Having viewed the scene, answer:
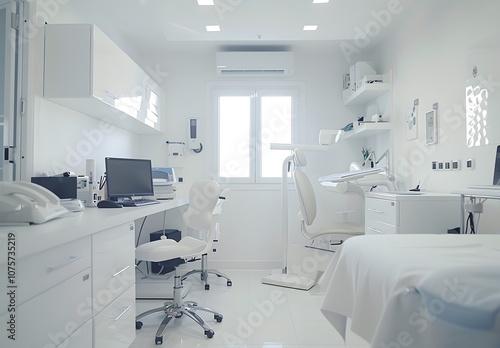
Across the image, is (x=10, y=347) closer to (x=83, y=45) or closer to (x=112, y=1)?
(x=83, y=45)

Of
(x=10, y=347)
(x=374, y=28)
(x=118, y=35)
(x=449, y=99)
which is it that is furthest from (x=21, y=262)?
(x=374, y=28)

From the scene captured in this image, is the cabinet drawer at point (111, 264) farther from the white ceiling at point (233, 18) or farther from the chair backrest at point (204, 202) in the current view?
the white ceiling at point (233, 18)

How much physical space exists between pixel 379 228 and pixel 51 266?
6.67ft

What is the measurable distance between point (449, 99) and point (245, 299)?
2.39 m

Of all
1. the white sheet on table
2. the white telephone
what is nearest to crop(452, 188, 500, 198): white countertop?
the white sheet on table

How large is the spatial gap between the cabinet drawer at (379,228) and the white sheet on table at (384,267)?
87 cm

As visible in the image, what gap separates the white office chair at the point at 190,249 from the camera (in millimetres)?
2102

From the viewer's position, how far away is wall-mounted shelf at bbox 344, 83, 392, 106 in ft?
10.7

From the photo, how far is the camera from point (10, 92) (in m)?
1.94

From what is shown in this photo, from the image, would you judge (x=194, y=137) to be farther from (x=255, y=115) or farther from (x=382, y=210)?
(x=382, y=210)

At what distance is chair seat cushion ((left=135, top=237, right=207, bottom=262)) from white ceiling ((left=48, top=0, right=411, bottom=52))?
5.88 feet

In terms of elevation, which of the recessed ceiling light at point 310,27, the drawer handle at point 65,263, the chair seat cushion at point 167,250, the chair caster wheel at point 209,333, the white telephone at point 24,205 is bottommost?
the chair caster wheel at point 209,333

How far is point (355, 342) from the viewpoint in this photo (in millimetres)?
2084

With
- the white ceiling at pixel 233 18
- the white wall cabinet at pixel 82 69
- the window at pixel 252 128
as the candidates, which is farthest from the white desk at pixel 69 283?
the window at pixel 252 128
